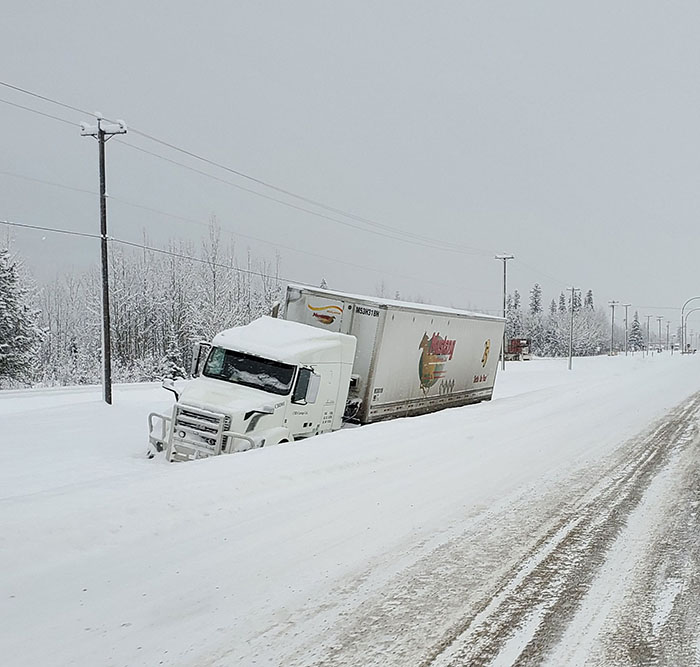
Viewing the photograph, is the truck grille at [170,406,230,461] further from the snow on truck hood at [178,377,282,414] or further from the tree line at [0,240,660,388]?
the tree line at [0,240,660,388]

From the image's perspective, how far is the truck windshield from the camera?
12.5 m

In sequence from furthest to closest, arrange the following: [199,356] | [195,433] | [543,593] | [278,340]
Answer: [199,356] → [278,340] → [195,433] → [543,593]

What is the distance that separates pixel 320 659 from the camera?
12.6 ft

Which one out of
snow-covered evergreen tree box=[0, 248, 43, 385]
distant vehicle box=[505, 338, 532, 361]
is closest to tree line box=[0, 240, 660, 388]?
snow-covered evergreen tree box=[0, 248, 43, 385]

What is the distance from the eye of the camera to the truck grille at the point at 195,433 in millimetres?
11109

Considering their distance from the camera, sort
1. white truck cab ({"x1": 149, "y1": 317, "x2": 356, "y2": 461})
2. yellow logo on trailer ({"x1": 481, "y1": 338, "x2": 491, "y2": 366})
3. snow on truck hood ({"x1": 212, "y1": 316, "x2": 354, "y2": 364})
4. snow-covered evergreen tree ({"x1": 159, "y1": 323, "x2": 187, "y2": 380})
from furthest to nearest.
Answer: snow-covered evergreen tree ({"x1": 159, "y1": 323, "x2": 187, "y2": 380}) → yellow logo on trailer ({"x1": 481, "y1": 338, "x2": 491, "y2": 366}) → snow on truck hood ({"x1": 212, "y1": 316, "x2": 354, "y2": 364}) → white truck cab ({"x1": 149, "y1": 317, "x2": 356, "y2": 461})

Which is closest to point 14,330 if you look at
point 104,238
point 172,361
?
point 172,361

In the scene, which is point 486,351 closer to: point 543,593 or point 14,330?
point 543,593

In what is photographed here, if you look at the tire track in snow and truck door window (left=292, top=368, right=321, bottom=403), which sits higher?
truck door window (left=292, top=368, right=321, bottom=403)

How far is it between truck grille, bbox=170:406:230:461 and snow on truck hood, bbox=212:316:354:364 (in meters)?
1.96

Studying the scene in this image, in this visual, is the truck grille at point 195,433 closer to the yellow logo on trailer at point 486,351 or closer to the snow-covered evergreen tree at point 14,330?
the yellow logo on trailer at point 486,351

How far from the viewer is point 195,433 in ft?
37.2

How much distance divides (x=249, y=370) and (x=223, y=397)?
105 centimetres

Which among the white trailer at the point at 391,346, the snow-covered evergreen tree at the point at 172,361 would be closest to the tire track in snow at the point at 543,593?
the white trailer at the point at 391,346
